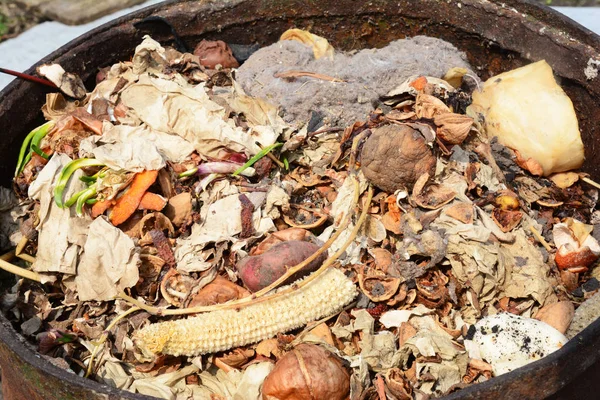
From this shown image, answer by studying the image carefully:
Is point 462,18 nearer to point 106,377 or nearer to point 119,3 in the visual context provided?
point 106,377

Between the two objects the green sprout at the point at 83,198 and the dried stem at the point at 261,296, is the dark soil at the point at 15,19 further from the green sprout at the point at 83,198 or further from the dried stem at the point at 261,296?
the dried stem at the point at 261,296

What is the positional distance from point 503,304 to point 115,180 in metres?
1.60

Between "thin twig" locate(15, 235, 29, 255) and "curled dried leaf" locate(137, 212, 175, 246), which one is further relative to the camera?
"thin twig" locate(15, 235, 29, 255)

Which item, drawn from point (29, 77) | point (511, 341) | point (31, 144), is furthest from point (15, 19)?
point (511, 341)

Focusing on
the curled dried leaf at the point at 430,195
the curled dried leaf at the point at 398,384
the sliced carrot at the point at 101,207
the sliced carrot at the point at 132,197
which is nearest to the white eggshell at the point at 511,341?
the curled dried leaf at the point at 398,384

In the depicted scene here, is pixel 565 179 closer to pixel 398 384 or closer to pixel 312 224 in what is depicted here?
pixel 312 224

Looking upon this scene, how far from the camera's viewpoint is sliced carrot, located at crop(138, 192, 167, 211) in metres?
2.81

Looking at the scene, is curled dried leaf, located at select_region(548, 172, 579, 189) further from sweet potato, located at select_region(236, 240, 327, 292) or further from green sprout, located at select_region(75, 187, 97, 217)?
green sprout, located at select_region(75, 187, 97, 217)

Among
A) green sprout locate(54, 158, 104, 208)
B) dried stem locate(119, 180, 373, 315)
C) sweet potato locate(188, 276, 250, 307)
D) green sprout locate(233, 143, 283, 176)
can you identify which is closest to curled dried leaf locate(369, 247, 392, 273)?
dried stem locate(119, 180, 373, 315)

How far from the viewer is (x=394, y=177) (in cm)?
283

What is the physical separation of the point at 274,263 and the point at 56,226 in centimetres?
92

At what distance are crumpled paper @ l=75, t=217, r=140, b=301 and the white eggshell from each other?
1.28 m

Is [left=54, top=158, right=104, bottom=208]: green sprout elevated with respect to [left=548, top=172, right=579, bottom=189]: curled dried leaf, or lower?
elevated

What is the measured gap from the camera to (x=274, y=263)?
261 centimetres
